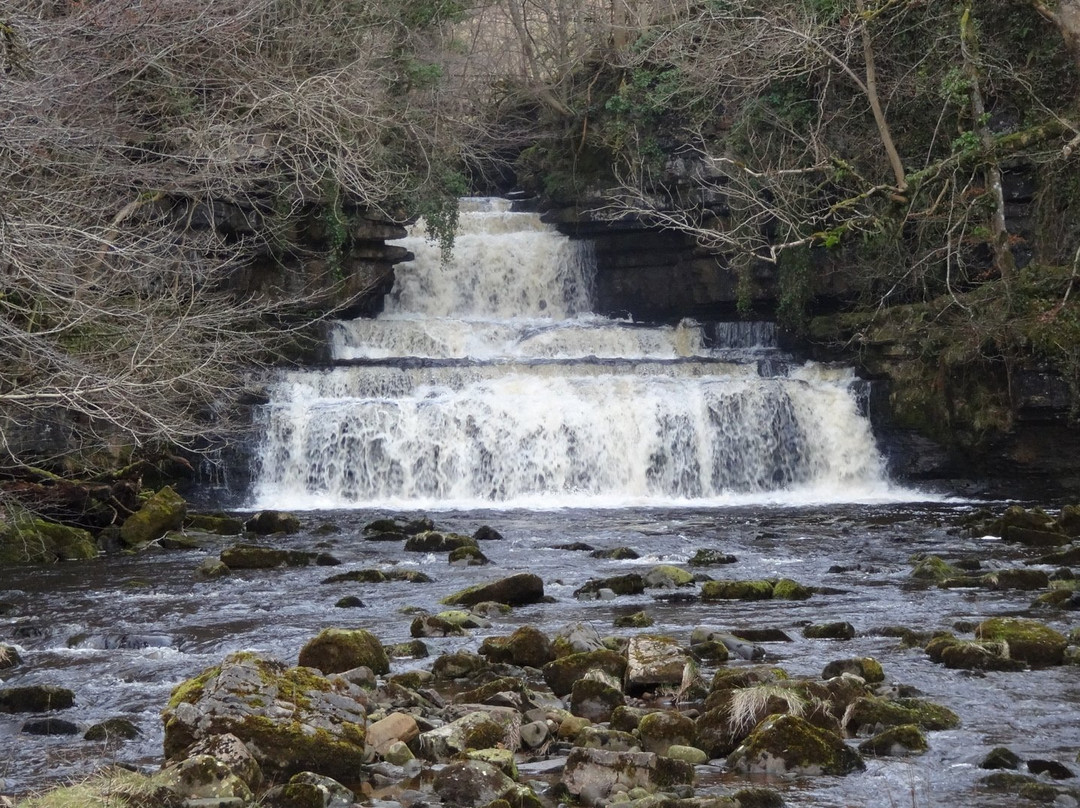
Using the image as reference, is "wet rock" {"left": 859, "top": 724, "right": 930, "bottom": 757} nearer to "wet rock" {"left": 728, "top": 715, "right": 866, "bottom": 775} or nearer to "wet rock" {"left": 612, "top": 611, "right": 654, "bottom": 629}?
"wet rock" {"left": 728, "top": 715, "right": 866, "bottom": 775}

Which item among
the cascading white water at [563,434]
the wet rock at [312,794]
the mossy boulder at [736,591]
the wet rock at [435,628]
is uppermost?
the cascading white water at [563,434]

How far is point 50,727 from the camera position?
23.4 feet

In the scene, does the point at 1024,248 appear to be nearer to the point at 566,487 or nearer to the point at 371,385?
the point at 566,487

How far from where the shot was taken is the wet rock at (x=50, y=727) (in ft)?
23.4

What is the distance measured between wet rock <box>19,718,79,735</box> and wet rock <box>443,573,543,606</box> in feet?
14.2

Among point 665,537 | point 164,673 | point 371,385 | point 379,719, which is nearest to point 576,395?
point 371,385

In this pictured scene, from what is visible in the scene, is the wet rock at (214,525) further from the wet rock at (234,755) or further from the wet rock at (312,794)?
the wet rock at (312,794)

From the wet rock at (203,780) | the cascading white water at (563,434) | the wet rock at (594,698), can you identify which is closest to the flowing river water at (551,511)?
the cascading white water at (563,434)

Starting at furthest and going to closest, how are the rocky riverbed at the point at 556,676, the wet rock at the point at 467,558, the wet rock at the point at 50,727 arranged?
the wet rock at the point at 467,558
the wet rock at the point at 50,727
the rocky riverbed at the point at 556,676

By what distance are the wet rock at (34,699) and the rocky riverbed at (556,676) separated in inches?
0.5

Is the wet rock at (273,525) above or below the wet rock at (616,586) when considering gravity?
above

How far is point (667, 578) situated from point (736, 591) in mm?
768

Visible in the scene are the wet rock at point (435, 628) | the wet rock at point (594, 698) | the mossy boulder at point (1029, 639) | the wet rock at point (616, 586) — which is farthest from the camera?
the wet rock at point (616, 586)

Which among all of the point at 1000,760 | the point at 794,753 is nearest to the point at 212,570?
the point at 794,753
